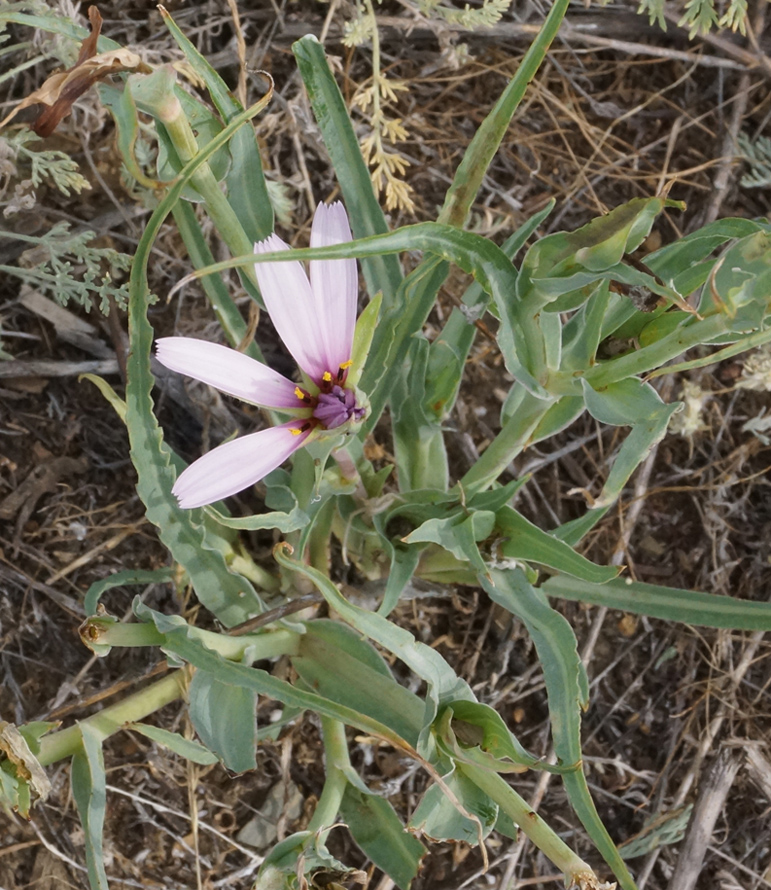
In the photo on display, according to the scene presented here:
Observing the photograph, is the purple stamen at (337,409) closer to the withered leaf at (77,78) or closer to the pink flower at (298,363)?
the pink flower at (298,363)

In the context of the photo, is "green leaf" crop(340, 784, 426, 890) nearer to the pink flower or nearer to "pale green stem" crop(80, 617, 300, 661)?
"pale green stem" crop(80, 617, 300, 661)

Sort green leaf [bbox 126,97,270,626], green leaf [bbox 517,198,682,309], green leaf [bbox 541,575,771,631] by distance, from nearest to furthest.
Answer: green leaf [bbox 517,198,682,309] → green leaf [bbox 126,97,270,626] → green leaf [bbox 541,575,771,631]

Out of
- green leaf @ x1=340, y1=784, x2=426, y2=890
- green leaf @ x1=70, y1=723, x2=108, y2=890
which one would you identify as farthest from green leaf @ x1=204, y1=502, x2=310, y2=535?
green leaf @ x1=340, y1=784, x2=426, y2=890

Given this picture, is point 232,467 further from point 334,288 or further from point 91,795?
point 91,795

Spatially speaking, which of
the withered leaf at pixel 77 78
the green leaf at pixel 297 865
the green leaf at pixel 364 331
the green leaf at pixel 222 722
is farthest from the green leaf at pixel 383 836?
the withered leaf at pixel 77 78

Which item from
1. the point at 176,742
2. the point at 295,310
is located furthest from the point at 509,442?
the point at 176,742

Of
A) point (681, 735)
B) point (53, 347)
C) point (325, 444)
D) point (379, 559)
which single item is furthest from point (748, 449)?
point (53, 347)
